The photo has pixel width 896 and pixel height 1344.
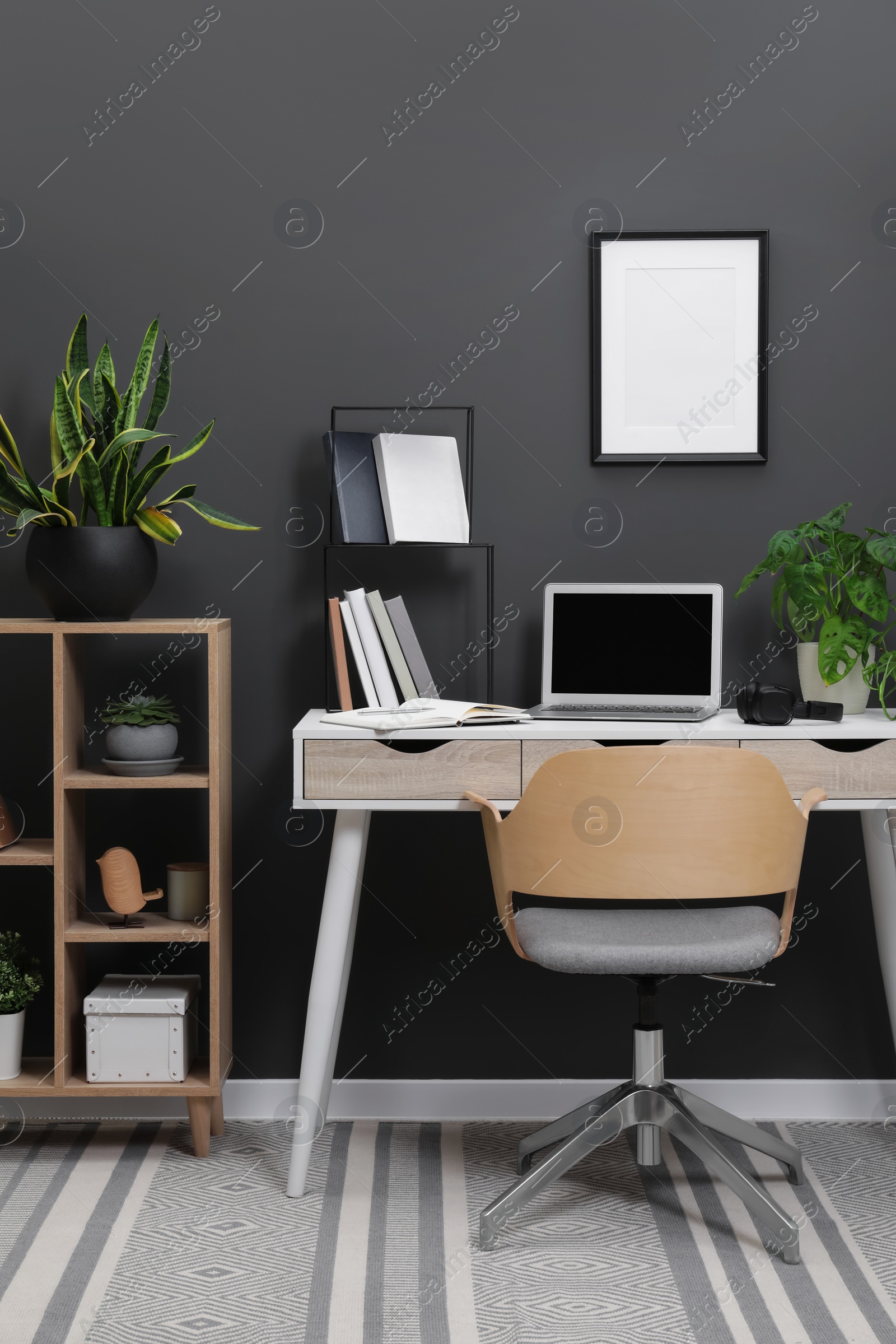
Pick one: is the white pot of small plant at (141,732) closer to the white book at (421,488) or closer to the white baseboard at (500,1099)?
the white book at (421,488)

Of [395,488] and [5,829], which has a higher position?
[395,488]

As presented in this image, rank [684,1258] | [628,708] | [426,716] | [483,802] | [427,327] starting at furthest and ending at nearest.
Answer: [427,327] → [628,708] → [426,716] → [483,802] → [684,1258]

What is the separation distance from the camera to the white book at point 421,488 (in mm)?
2359

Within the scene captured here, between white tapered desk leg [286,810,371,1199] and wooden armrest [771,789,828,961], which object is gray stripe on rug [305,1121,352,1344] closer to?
white tapered desk leg [286,810,371,1199]

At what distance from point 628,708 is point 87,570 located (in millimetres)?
1167

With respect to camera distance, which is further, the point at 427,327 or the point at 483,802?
the point at 427,327

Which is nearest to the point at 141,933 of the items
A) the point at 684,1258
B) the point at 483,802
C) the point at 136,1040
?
the point at 136,1040

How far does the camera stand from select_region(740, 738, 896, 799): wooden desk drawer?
2080 mm

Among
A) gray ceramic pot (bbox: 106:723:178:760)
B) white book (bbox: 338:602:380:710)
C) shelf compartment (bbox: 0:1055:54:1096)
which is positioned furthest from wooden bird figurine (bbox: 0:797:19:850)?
white book (bbox: 338:602:380:710)

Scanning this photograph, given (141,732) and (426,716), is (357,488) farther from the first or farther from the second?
(141,732)

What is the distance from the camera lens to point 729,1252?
1.92 m

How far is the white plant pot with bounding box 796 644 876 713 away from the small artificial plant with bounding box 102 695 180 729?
1.36 meters

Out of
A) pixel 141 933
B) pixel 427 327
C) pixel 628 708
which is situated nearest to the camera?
pixel 141 933

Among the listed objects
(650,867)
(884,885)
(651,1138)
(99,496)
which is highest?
(99,496)
